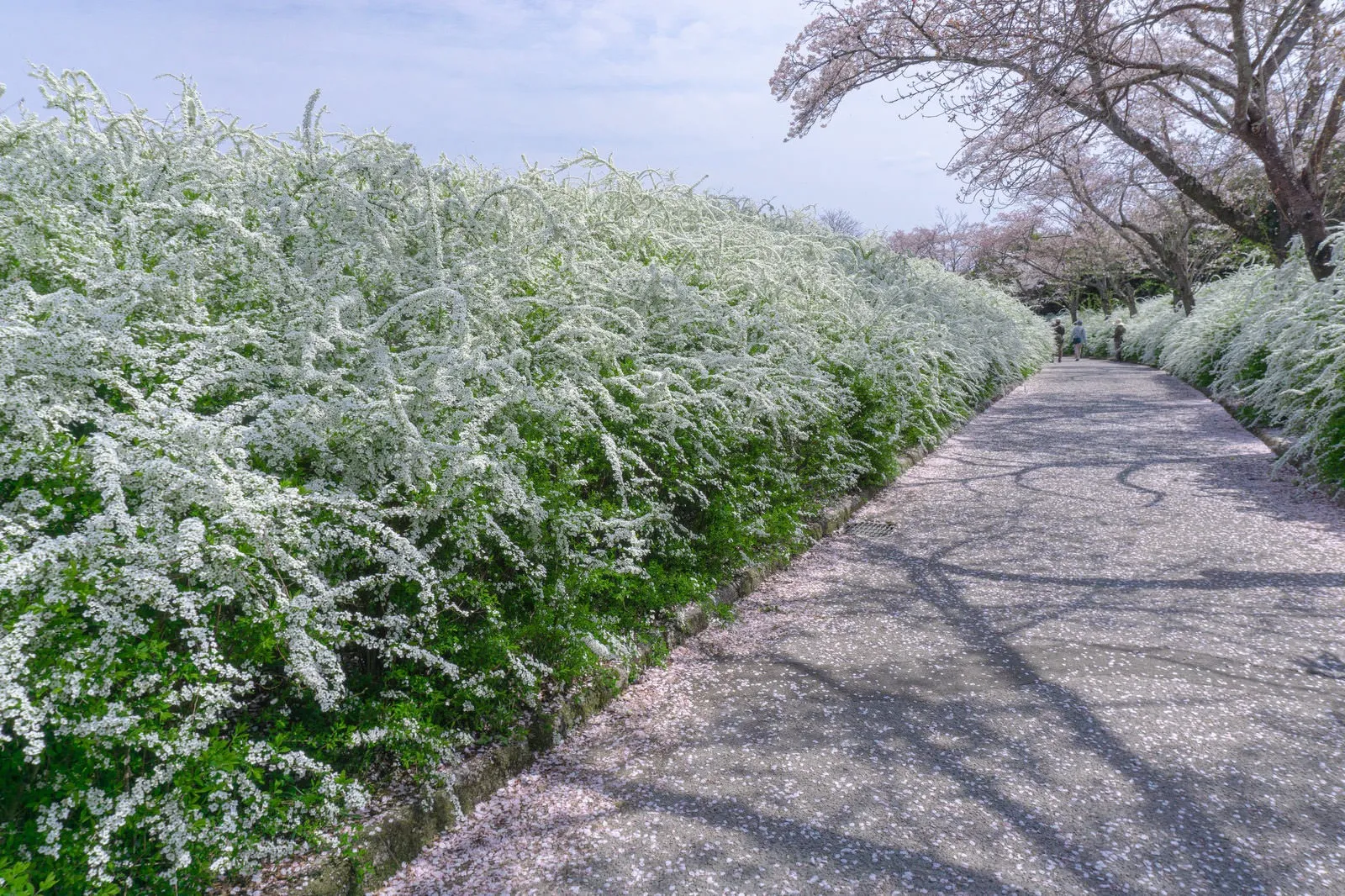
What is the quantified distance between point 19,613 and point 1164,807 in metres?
3.02

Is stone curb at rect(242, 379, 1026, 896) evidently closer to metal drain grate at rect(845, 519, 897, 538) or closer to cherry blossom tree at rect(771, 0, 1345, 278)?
metal drain grate at rect(845, 519, 897, 538)

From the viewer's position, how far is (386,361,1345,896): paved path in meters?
2.05

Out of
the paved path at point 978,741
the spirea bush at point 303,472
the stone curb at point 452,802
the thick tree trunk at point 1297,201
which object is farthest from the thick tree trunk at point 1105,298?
the stone curb at point 452,802

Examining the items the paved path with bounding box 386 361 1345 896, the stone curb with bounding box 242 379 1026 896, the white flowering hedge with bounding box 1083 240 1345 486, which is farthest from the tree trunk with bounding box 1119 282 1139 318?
the stone curb with bounding box 242 379 1026 896

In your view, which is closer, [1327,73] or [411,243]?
[411,243]

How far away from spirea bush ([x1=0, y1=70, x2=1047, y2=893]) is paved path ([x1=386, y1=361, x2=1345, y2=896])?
0.41 m

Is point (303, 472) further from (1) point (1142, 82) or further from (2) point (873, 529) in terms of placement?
(1) point (1142, 82)

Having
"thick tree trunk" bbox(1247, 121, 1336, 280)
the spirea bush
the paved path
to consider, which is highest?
"thick tree trunk" bbox(1247, 121, 1336, 280)

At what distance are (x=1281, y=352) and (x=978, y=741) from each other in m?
6.90

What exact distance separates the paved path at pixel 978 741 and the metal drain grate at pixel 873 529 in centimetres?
38

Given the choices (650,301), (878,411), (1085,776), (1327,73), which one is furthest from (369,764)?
(1327,73)

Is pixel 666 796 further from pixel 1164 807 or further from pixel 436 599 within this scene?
pixel 1164 807

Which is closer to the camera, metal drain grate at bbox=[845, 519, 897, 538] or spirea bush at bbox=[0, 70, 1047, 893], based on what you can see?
spirea bush at bbox=[0, 70, 1047, 893]

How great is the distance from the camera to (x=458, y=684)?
92.3 inches
